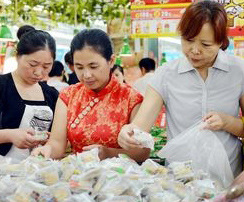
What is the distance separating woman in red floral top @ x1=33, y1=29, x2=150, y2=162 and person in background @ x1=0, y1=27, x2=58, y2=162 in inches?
10.2

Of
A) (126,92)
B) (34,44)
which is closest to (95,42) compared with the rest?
(126,92)

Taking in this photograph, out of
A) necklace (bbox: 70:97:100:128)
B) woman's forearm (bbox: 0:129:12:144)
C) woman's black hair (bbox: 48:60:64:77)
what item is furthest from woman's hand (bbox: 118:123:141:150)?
woman's black hair (bbox: 48:60:64:77)

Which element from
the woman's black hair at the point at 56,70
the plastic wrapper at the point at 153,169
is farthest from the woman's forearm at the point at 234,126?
the woman's black hair at the point at 56,70

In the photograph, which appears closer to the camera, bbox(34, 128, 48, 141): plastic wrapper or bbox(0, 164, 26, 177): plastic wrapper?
bbox(0, 164, 26, 177): plastic wrapper

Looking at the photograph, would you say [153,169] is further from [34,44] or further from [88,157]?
[34,44]

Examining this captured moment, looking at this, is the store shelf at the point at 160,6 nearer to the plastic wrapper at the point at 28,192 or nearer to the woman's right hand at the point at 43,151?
the woman's right hand at the point at 43,151

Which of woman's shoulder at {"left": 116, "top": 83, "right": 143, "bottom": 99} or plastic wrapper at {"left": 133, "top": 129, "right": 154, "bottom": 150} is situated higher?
woman's shoulder at {"left": 116, "top": 83, "right": 143, "bottom": 99}

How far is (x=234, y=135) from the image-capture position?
246 cm

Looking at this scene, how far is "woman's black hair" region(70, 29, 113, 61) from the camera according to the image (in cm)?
257

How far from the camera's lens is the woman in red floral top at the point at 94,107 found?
2.55 m

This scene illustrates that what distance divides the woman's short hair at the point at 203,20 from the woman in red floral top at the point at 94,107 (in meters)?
0.49

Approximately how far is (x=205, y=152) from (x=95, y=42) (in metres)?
0.81

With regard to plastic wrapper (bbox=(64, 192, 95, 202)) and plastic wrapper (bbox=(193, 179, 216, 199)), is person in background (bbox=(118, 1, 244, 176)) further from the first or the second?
plastic wrapper (bbox=(64, 192, 95, 202))

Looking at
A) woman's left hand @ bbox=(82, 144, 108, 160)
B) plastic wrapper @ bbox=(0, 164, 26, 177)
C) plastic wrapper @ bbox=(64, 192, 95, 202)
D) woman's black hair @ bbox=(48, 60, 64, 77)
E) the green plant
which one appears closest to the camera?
plastic wrapper @ bbox=(64, 192, 95, 202)
